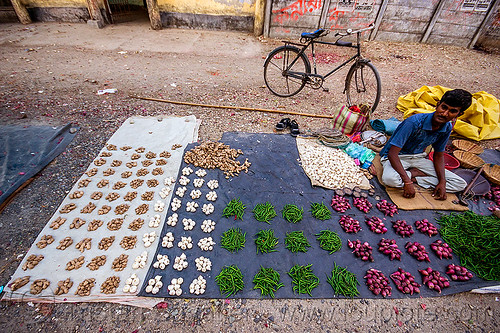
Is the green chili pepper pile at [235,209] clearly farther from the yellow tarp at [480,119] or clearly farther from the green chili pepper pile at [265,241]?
the yellow tarp at [480,119]

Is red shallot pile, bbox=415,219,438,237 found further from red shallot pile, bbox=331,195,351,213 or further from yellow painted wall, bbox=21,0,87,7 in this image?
yellow painted wall, bbox=21,0,87,7

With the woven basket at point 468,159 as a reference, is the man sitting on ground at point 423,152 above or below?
above

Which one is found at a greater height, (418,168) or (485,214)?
(418,168)

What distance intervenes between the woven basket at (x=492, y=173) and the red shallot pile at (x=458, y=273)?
173cm

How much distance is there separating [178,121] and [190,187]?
1.68 meters

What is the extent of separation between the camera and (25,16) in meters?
8.52

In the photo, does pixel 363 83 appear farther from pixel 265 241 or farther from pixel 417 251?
pixel 265 241

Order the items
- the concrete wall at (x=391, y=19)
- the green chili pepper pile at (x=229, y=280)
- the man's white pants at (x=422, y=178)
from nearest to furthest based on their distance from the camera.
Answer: the green chili pepper pile at (x=229, y=280), the man's white pants at (x=422, y=178), the concrete wall at (x=391, y=19)

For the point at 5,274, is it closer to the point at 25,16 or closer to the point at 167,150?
the point at 167,150

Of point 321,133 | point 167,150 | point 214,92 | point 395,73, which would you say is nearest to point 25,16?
point 214,92

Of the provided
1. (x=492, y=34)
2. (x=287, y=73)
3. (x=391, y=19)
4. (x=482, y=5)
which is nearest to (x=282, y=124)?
(x=287, y=73)

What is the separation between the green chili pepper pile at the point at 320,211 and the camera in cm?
270

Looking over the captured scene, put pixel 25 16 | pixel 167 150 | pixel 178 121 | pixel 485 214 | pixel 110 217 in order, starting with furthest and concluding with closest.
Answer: pixel 25 16 → pixel 178 121 → pixel 167 150 → pixel 485 214 → pixel 110 217

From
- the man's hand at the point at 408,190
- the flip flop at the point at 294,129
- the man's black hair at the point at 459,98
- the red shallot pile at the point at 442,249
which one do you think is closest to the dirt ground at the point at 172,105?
the flip flop at the point at 294,129
